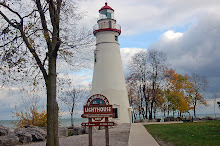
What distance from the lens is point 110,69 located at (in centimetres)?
2664

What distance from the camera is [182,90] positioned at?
40094 mm

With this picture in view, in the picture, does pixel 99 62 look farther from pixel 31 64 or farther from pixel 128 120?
pixel 31 64

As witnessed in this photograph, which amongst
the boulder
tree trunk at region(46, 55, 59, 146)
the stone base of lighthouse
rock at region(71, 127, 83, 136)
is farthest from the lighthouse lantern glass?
tree trunk at region(46, 55, 59, 146)

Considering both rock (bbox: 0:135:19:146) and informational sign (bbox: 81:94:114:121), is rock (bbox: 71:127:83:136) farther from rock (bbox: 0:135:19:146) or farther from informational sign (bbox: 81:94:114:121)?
informational sign (bbox: 81:94:114:121)

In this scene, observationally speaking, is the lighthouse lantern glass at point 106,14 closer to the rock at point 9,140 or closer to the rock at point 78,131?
the rock at point 78,131

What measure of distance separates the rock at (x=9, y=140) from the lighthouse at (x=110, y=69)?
14.3m

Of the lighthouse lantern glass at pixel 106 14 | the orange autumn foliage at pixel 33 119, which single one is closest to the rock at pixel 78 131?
the orange autumn foliage at pixel 33 119

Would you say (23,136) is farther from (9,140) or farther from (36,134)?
(9,140)

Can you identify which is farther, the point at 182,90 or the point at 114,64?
the point at 182,90

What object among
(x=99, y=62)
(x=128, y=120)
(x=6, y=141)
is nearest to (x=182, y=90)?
(x=128, y=120)

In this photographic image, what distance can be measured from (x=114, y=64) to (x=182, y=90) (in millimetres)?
18961

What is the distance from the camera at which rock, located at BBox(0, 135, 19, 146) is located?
1201cm

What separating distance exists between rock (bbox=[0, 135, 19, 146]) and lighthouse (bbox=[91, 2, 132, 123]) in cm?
1426

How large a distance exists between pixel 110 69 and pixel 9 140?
16.0 metres
